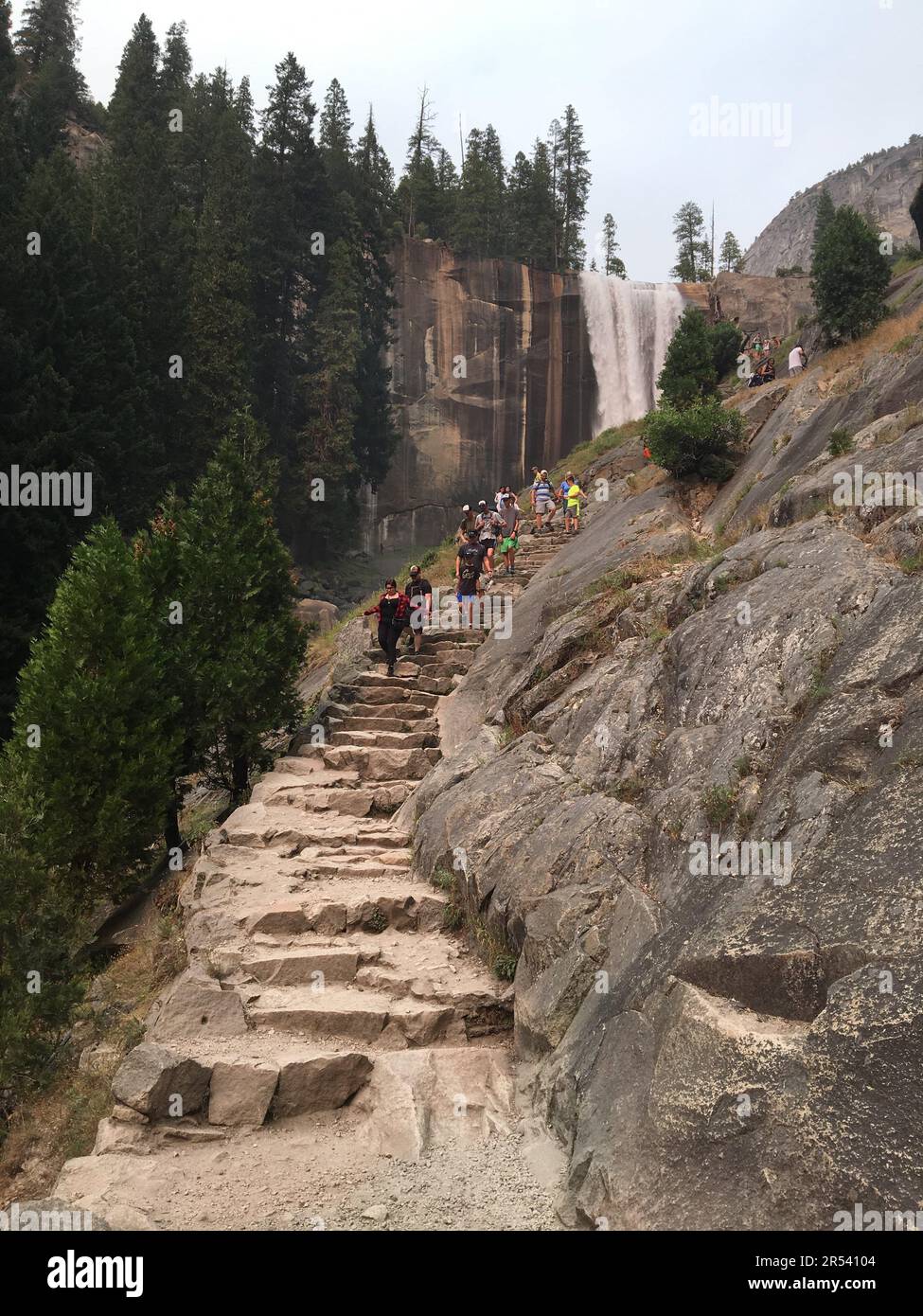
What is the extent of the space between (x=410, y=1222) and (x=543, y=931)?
289cm

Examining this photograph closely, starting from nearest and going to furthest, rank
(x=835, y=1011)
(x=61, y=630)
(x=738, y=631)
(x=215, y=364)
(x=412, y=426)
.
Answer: (x=835, y=1011), (x=738, y=631), (x=61, y=630), (x=215, y=364), (x=412, y=426)

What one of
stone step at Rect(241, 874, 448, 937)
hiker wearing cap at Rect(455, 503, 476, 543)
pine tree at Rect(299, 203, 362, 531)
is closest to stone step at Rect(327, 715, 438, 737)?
stone step at Rect(241, 874, 448, 937)

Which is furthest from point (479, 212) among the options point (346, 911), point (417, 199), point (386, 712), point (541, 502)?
point (346, 911)

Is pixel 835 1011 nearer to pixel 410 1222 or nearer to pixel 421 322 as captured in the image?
pixel 410 1222

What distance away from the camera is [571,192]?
217 ft

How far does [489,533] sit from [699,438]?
20.5 feet

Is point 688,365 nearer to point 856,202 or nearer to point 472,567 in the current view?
point 472,567

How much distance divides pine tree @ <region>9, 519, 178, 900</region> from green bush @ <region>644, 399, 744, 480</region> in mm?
10576

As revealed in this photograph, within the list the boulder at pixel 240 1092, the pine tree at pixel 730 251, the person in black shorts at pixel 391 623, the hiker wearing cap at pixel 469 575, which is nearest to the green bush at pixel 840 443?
the person in black shorts at pixel 391 623

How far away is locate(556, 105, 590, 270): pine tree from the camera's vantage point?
62.2m

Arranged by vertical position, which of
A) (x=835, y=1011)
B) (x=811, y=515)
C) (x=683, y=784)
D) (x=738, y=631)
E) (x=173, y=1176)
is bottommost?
(x=173, y=1176)

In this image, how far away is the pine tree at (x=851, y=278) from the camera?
21.9m

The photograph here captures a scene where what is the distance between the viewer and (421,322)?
169ft

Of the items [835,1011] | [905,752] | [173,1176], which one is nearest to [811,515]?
[905,752]
